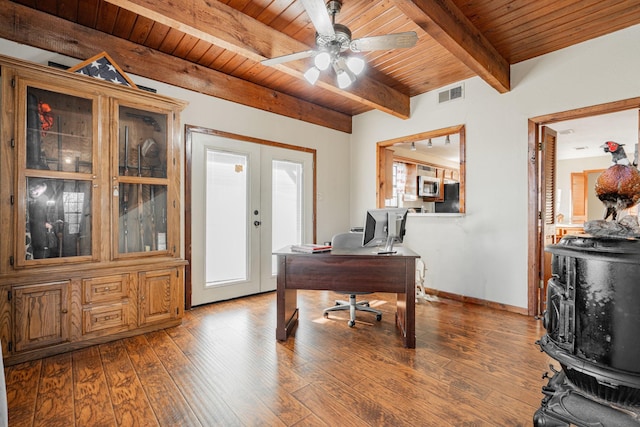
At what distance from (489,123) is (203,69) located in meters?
3.36

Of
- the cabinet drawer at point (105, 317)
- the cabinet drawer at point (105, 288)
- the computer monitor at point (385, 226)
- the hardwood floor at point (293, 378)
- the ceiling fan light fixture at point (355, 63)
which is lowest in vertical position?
the hardwood floor at point (293, 378)

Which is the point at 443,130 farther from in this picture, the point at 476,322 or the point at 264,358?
the point at 264,358

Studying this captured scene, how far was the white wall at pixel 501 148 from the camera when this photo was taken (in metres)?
2.86

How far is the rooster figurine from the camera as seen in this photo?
1.26 m

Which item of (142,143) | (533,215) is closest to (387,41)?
(142,143)

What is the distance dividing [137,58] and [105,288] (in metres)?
2.22

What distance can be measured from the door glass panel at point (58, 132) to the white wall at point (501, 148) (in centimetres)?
372

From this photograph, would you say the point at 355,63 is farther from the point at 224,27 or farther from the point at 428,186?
the point at 428,186

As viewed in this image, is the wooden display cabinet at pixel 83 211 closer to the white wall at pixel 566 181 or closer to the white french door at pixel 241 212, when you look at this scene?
the white french door at pixel 241 212

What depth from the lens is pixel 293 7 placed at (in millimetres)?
2447

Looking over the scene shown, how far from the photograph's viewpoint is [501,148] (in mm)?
3496

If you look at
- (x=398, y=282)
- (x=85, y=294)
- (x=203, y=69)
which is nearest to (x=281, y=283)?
(x=398, y=282)

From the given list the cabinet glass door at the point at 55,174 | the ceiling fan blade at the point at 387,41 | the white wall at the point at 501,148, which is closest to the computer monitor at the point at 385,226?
the ceiling fan blade at the point at 387,41

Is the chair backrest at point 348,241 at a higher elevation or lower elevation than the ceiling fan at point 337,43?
lower
